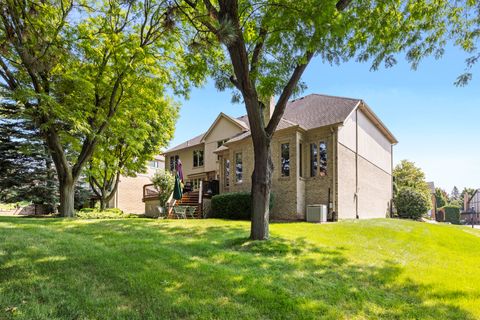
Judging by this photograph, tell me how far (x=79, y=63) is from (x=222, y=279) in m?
12.8

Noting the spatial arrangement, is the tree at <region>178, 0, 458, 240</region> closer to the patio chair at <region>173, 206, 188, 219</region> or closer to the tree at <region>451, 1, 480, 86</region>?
the tree at <region>451, 1, 480, 86</region>

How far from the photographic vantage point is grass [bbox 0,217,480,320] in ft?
13.4

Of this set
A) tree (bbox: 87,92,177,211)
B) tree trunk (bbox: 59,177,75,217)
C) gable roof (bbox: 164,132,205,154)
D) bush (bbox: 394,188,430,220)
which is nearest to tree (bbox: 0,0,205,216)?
tree trunk (bbox: 59,177,75,217)

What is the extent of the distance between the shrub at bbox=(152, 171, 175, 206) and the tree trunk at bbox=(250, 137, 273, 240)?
41.7ft

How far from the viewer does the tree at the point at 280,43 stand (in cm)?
735

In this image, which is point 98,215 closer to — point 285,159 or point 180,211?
point 180,211

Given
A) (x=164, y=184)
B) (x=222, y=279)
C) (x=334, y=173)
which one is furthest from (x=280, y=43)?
(x=164, y=184)

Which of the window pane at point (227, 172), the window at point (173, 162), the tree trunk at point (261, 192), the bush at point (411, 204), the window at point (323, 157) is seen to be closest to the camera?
the tree trunk at point (261, 192)

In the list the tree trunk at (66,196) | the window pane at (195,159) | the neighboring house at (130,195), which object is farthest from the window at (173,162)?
the tree trunk at (66,196)

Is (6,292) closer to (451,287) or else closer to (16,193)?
(451,287)

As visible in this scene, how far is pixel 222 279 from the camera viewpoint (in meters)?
5.19

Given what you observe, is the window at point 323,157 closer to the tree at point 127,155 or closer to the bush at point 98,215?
the tree at point 127,155

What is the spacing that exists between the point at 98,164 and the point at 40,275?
782 inches

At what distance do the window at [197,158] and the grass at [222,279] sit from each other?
60.5 feet
